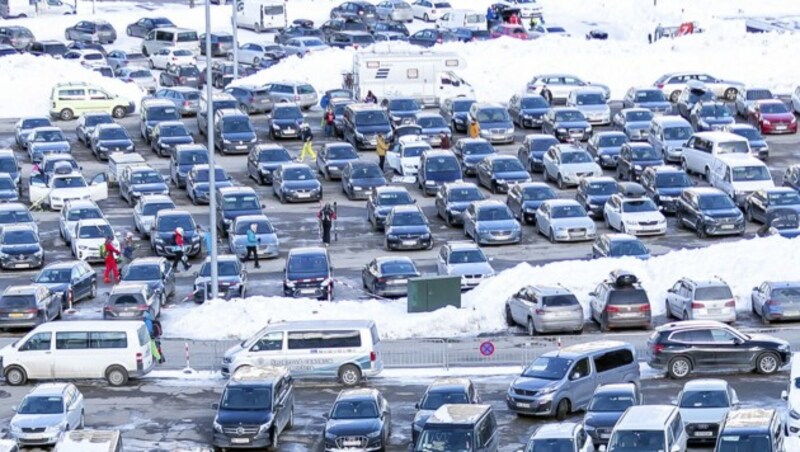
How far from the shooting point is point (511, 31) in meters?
109

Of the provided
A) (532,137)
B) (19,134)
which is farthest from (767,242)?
(19,134)

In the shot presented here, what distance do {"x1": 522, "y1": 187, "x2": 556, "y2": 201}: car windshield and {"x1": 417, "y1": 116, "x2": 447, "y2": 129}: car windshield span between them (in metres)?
10.9

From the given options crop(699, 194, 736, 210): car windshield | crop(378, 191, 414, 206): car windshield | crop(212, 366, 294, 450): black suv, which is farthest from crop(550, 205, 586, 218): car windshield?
crop(212, 366, 294, 450): black suv

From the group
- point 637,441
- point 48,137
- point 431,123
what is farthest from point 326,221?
point 637,441

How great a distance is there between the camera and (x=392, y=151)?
78562 mm

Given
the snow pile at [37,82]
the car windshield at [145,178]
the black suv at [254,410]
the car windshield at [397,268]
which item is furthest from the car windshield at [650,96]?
the black suv at [254,410]

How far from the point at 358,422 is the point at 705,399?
7.37 metres

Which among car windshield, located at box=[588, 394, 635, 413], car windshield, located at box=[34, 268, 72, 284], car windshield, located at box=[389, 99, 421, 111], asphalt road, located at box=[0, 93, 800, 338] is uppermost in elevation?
car windshield, located at box=[389, 99, 421, 111]

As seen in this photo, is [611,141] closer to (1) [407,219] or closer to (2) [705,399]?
(1) [407,219]

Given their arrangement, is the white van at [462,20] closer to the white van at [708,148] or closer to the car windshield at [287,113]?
the car windshield at [287,113]

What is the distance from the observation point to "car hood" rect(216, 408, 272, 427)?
4566 centimetres

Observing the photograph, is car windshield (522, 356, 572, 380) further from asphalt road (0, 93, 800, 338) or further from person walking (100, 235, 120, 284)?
person walking (100, 235, 120, 284)

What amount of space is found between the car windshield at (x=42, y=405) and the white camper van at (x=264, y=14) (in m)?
69.9

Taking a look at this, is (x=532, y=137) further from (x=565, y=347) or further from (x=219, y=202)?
(x=565, y=347)
